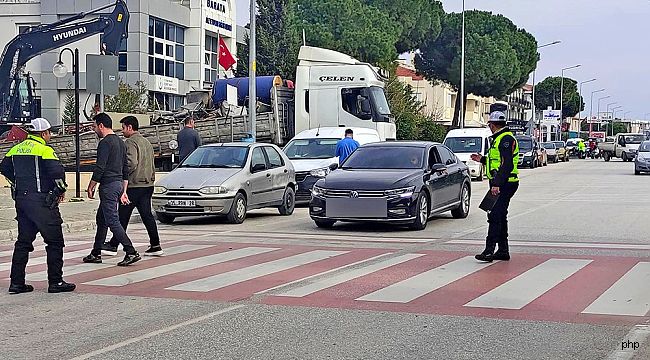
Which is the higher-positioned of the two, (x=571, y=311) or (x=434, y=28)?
(x=434, y=28)

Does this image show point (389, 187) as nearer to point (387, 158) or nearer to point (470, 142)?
point (387, 158)

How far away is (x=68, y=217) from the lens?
661 inches

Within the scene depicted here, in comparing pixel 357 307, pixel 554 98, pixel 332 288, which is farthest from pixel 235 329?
pixel 554 98

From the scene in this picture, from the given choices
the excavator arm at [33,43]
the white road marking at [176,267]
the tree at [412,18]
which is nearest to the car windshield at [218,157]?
the white road marking at [176,267]

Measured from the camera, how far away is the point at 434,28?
2721 inches

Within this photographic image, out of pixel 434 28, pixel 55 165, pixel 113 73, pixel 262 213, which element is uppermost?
pixel 434 28

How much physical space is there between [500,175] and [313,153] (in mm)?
11165

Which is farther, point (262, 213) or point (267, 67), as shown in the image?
point (267, 67)

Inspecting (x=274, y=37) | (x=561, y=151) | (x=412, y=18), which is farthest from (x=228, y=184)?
(x=561, y=151)

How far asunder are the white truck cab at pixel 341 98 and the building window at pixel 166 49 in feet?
82.0

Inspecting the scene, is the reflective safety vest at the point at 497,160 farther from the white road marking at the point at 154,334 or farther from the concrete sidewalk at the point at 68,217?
the concrete sidewalk at the point at 68,217

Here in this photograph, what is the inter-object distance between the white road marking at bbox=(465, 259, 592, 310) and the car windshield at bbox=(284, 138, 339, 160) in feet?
35.3

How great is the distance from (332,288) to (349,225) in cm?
702

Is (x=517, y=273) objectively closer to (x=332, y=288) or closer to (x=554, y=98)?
(x=332, y=288)
